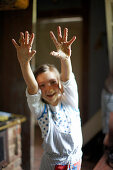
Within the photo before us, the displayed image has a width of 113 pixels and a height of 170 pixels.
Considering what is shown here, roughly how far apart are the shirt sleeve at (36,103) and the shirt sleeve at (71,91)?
0.07 meters

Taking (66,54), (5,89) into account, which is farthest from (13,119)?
(66,54)

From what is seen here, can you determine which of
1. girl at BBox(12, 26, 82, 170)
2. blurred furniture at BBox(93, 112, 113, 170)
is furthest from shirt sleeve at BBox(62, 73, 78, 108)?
blurred furniture at BBox(93, 112, 113, 170)

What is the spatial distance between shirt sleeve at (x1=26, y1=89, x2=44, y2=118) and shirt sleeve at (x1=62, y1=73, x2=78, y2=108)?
0.07 m

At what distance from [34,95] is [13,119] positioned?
0.50 meters

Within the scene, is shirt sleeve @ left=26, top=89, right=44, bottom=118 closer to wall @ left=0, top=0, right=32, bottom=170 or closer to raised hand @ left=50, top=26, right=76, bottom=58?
raised hand @ left=50, top=26, right=76, bottom=58

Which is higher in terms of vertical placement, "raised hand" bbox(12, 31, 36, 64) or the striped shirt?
"raised hand" bbox(12, 31, 36, 64)

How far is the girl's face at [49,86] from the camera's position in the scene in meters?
0.58

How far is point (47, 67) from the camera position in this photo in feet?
2.04

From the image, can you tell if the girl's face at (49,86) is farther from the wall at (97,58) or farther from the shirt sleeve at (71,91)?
the wall at (97,58)

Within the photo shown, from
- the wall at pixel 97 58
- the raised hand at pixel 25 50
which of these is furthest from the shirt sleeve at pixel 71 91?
the wall at pixel 97 58

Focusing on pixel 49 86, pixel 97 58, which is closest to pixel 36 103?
pixel 49 86

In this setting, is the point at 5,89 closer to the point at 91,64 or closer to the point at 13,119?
the point at 13,119

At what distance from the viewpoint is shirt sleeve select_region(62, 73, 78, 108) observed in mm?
552

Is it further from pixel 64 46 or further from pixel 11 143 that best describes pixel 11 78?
pixel 64 46
